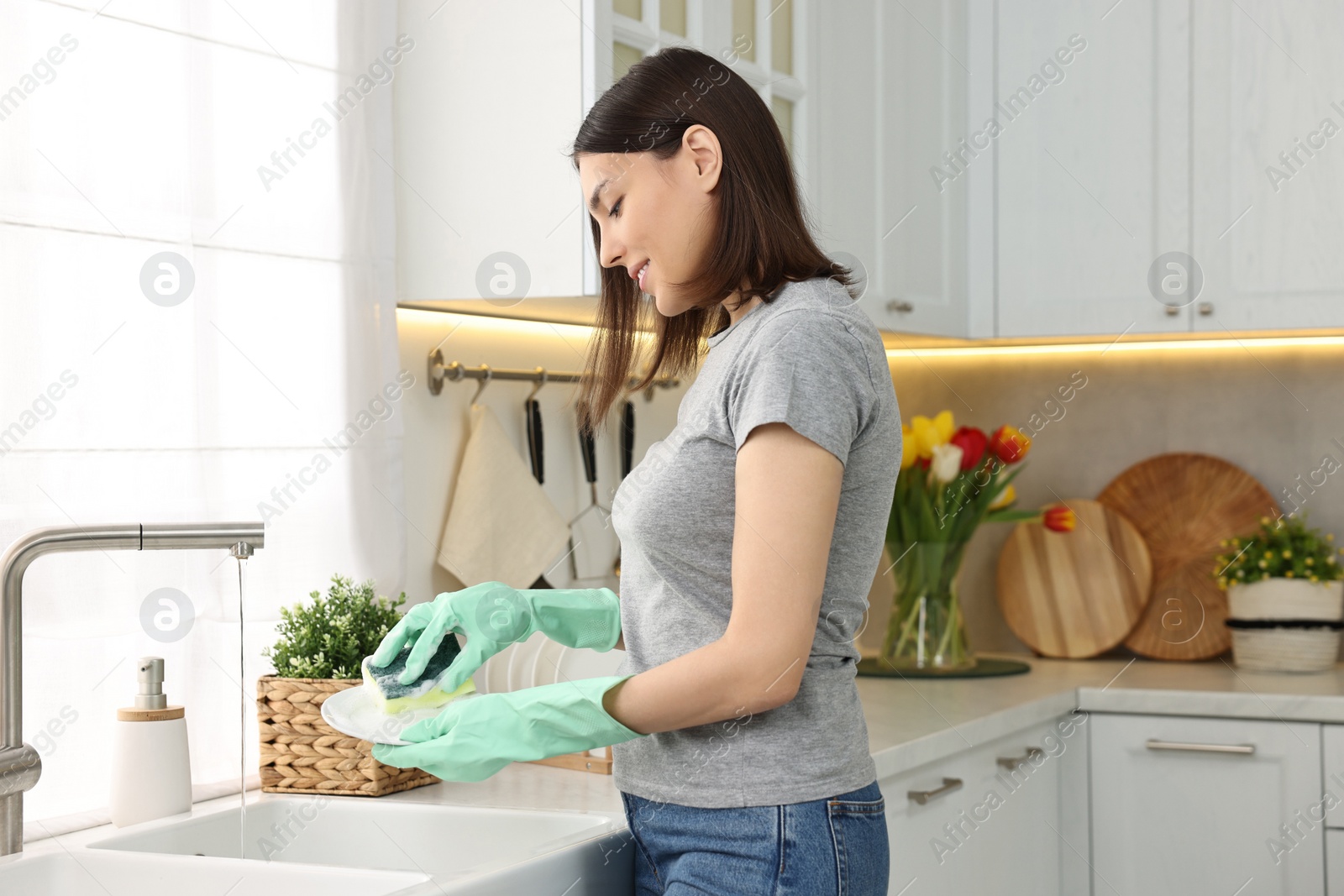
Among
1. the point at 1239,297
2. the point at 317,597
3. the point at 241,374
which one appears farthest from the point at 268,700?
the point at 1239,297

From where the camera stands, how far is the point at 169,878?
1.14m

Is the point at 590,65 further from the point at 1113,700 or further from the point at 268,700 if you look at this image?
the point at 1113,700

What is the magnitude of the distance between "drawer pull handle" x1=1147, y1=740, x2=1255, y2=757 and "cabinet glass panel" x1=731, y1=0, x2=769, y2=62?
1201mm

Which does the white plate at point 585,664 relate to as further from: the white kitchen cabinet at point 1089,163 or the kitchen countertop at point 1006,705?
the white kitchen cabinet at point 1089,163

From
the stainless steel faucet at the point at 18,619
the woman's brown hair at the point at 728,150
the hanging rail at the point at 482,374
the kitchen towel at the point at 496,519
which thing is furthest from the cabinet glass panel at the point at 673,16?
the stainless steel faucet at the point at 18,619

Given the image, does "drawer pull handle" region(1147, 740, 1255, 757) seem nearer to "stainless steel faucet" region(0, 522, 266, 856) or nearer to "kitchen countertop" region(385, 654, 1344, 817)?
"kitchen countertop" region(385, 654, 1344, 817)

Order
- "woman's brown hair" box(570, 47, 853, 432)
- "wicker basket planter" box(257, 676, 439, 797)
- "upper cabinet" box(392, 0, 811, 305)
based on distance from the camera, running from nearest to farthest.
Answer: "woman's brown hair" box(570, 47, 853, 432) → "wicker basket planter" box(257, 676, 439, 797) → "upper cabinet" box(392, 0, 811, 305)

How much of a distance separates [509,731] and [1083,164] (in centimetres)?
179

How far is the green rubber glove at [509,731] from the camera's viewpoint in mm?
921

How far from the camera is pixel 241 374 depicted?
153cm

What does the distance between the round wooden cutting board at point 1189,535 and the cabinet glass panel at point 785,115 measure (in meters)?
1.08

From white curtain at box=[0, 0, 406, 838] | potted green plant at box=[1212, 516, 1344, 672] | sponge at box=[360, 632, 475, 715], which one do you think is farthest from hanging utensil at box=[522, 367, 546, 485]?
potted green plant at box=[1212, 516, 1344, 672]

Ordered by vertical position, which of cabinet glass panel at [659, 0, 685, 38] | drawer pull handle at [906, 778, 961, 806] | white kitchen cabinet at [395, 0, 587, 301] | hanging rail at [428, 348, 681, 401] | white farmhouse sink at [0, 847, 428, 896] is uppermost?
cabinet glass panel at [659, 0, 685, 38]

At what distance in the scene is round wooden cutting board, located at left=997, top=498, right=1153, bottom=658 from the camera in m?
2.49
